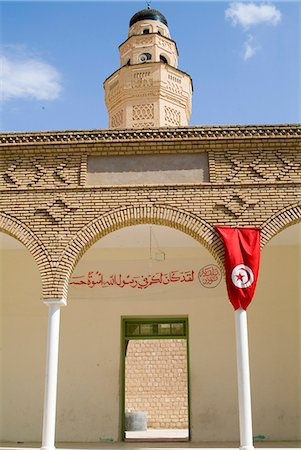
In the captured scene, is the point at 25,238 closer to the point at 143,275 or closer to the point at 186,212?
the point at 186,212

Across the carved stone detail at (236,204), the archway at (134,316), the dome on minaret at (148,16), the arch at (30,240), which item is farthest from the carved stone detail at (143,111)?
the arch at (30,240)

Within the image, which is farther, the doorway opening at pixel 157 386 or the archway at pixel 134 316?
the doorway opening at pixel 157 386

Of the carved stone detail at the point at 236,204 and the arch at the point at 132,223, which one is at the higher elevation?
the carved stone detail at the point at 236,204

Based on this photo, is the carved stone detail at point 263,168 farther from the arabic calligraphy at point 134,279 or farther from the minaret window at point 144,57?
the minaret window at point 144,57

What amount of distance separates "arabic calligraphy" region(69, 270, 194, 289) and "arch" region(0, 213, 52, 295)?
290 cm

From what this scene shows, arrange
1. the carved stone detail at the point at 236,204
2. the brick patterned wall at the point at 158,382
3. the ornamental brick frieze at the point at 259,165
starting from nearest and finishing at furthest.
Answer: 1. the carved stone detail at the point at 236,204
2. the ornamental brick frieze at the point at 259,165
3. the brick patterned wall at the point at 158,382

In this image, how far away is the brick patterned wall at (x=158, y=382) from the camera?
17594mm

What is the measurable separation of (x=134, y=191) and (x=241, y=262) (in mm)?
1968

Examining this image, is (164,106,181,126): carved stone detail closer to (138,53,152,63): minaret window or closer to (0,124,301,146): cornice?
(138,53,152,63): minaret window

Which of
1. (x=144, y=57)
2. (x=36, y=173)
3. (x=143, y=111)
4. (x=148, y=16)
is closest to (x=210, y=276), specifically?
(x=36, y=173)

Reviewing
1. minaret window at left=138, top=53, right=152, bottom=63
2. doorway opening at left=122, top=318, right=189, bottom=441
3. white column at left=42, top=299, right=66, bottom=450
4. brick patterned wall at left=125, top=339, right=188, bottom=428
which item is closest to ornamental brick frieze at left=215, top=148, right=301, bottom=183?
white column at left=42, top=299, right=66, bottom=450

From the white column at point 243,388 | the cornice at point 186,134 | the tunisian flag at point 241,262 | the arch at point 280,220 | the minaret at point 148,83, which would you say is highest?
the minaret at point 148,83

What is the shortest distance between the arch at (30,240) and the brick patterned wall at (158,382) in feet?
35.4

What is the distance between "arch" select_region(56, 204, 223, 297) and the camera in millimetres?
8148
